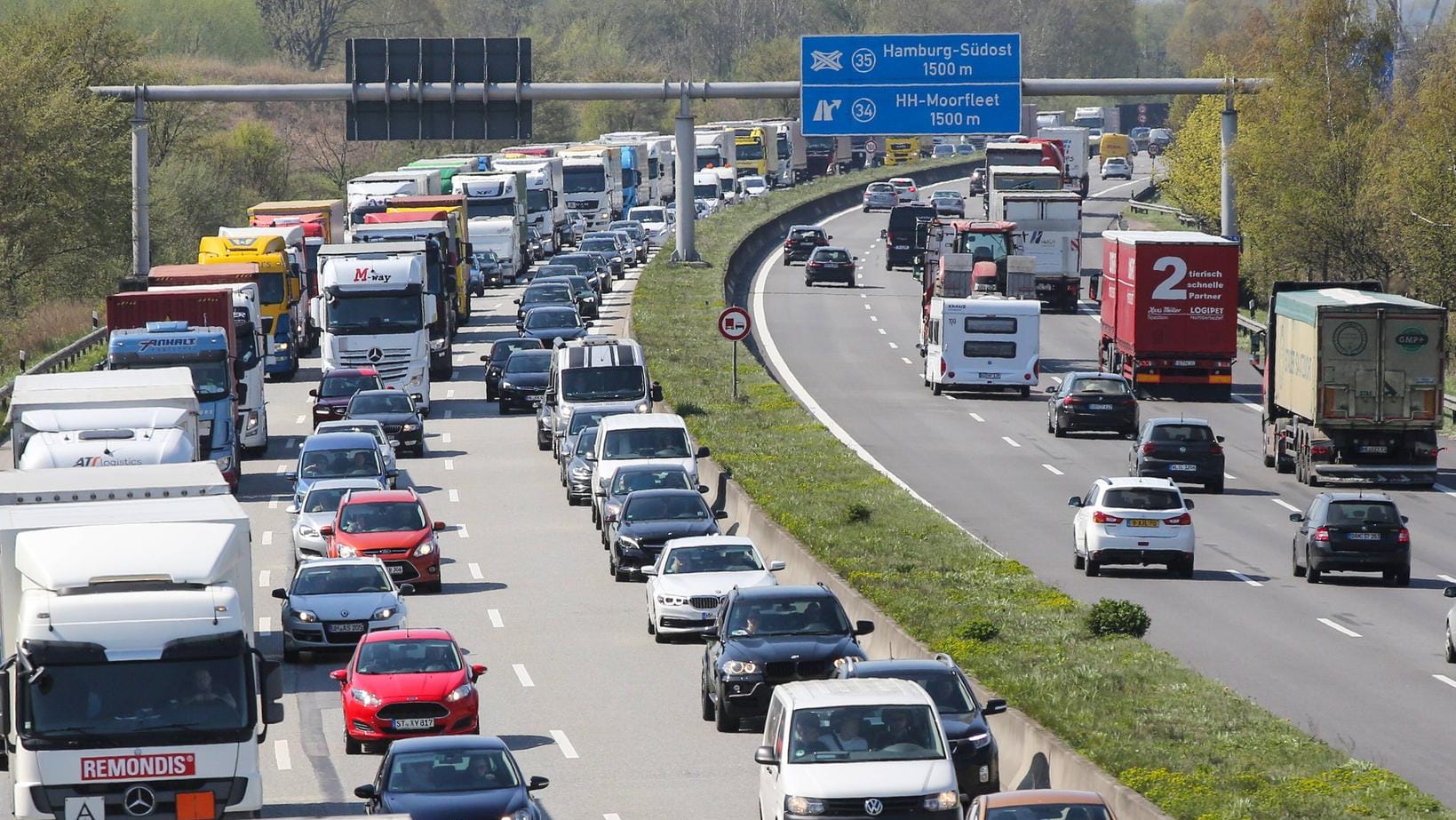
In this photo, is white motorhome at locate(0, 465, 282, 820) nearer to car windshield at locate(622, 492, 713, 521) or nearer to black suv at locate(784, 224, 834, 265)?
car windshield at locate(622, 492, 713, 521)

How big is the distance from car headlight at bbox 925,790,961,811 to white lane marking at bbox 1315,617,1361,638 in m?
13.1

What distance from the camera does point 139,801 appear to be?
627 inches

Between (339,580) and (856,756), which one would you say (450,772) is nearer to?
(856,756)

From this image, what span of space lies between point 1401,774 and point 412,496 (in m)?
16.9

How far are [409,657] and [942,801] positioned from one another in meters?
7.81

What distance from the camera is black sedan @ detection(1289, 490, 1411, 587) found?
31781mm

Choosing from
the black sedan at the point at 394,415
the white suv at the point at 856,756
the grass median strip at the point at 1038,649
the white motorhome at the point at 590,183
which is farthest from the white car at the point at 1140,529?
the white motorhome at the point at 590,183

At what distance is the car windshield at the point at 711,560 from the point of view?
28297mm

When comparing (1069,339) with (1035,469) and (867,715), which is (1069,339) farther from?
(867,715)

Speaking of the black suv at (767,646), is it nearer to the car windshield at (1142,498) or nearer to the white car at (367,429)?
the car windshield at (1142,498)

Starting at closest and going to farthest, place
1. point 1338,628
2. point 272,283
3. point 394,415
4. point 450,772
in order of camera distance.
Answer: point 450,772, point 1338,628, point 394,415, point 272,283

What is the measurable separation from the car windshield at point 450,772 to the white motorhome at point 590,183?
3376 inches

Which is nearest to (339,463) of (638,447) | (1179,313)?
(638,447)

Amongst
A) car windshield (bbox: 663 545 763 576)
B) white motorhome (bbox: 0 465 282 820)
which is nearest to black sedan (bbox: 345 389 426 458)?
car windshield (bbox: 663 545 763 576)
